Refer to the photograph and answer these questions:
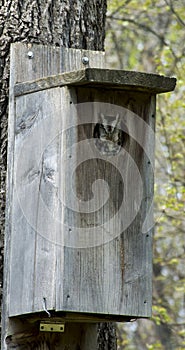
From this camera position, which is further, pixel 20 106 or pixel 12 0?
pixel 12 0

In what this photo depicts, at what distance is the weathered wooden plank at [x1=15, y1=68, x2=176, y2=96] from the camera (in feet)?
11.1

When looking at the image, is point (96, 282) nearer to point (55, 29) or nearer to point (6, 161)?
point (6, 161)

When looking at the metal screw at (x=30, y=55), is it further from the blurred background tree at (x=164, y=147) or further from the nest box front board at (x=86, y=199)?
the blurred background tree at (x=164, y=147)

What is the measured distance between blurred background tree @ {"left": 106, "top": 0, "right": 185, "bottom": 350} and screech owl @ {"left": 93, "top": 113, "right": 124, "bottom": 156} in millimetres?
3658

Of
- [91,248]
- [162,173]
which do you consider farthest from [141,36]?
[91,248]

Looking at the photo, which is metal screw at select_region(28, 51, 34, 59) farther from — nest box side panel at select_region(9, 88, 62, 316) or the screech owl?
the screech owl

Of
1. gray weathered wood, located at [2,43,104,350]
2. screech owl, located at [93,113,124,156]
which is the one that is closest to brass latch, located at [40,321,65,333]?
gray weathered wood, located at [2,43,104,350]

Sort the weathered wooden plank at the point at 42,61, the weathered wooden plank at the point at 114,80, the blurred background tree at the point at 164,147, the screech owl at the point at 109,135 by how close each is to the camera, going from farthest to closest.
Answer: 1. the blurred background tree at the point at 164,147
2. the weathered wooden plank at the point at 42,61
3. the screech owl at the point at 109,135
4. the weathered wooden plank at the point at 114,80

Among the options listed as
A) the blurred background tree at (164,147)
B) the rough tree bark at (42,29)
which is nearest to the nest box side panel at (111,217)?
the rough tree bark at (42,29)

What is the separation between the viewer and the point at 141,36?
36.1 feet

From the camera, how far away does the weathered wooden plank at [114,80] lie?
3.38 metres

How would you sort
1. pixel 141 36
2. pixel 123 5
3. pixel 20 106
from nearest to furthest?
pixel 20 106
pixel 123 5
pixel 141 36

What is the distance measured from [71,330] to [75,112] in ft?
2.90

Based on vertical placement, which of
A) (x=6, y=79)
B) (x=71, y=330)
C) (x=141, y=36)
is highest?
(x=141, y=36)
